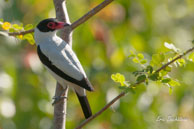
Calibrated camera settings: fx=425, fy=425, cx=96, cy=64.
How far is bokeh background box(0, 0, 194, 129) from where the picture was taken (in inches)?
211

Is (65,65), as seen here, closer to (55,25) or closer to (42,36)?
(55,25)

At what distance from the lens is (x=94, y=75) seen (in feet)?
17.5

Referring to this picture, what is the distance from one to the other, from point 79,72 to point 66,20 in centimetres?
45

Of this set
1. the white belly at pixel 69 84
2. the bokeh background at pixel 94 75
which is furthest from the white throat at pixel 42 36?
the bokeh background at pixel 94 75

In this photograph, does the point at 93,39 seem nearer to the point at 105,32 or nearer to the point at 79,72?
the point at 105,32

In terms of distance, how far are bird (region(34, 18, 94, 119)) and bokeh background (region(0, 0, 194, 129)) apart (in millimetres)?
1460

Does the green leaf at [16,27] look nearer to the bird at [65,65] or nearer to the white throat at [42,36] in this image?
the bird at [65,65]

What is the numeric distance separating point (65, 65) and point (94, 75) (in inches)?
69.8

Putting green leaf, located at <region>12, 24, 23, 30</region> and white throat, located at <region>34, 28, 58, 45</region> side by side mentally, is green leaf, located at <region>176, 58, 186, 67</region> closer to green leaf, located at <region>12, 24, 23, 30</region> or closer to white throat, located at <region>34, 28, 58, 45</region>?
green leaf, located at <region>12, 24, 23, 30</region>

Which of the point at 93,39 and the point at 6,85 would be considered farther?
the point at 93,39

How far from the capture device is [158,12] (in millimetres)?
7113

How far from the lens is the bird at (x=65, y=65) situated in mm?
3465

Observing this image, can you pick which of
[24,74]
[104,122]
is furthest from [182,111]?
[24,74]

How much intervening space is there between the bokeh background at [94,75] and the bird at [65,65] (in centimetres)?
146
